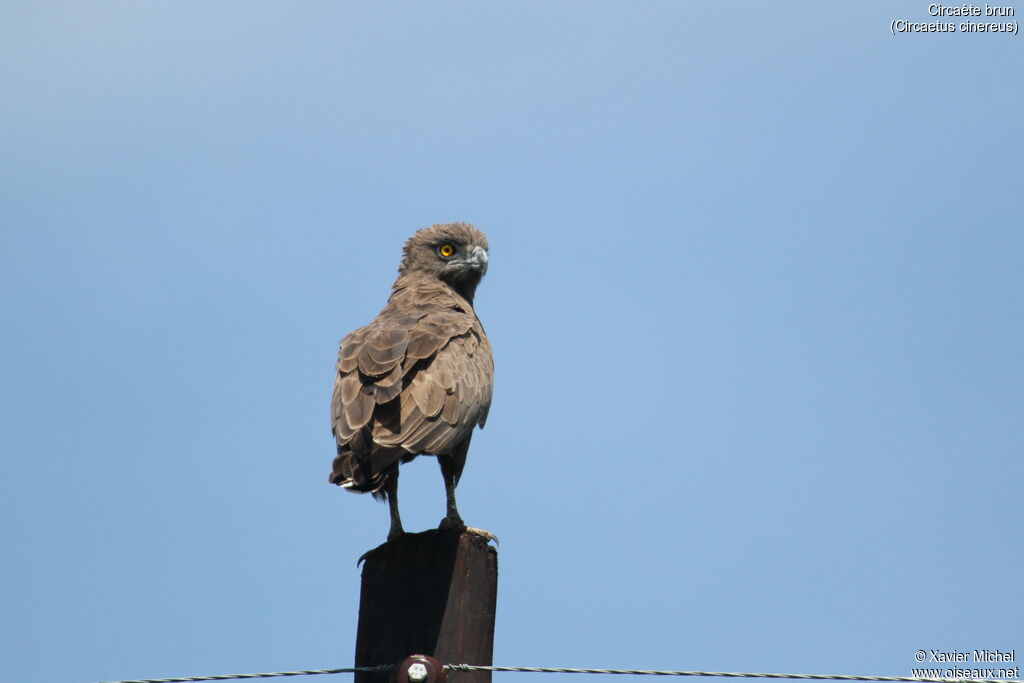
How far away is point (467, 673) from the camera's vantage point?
5766mm

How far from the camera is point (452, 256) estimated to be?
11.0 meters

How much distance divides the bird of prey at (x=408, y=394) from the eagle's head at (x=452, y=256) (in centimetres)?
81

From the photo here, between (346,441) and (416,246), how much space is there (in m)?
4.17

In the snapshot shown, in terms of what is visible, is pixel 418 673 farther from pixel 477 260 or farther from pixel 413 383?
pixel 477 260

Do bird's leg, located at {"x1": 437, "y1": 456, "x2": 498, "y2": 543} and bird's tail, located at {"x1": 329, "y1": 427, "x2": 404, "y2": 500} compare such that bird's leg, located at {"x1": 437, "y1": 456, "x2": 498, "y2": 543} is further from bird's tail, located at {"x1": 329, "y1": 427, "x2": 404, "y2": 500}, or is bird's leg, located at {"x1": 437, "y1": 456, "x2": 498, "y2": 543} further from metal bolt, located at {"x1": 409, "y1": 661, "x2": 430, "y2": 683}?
metal bolt, located at {"x1": 409, "y1": 661, "x2": 430, "y2": 683}

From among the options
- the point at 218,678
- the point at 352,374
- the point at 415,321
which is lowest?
the point at 218,678

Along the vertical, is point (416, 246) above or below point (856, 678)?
above

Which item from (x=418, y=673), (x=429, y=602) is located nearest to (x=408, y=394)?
(x=429, y=602)

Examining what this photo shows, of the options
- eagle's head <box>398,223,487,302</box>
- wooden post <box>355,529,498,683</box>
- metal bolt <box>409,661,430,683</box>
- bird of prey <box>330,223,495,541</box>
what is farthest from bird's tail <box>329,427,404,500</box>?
eagle's head <box>398,223,487,302</box>

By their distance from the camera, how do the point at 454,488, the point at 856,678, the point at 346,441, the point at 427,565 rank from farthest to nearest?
the point at 454,488, the point at 346,441, the point at 427,565, the point at 856,678

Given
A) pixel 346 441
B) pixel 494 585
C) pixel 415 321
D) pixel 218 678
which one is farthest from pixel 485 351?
pixel 218 678

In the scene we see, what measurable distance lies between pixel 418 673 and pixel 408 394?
255 cm

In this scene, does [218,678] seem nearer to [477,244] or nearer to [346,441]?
[346,441]

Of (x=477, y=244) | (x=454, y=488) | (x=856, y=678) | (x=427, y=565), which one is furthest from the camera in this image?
(x=477, y=244)
